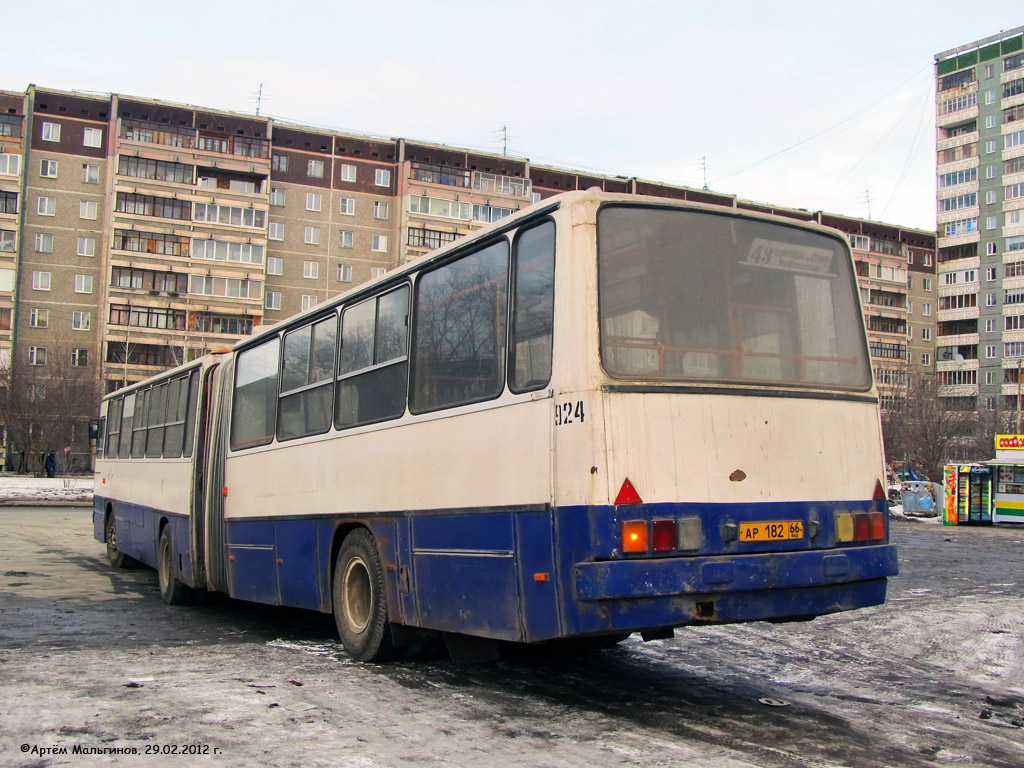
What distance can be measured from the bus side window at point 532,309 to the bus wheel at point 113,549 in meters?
12.0

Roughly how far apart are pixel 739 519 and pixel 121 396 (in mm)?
13515

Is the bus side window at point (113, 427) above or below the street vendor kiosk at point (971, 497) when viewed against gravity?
above

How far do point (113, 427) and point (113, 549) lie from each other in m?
2.10

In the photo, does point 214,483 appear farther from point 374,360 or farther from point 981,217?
point 981,217

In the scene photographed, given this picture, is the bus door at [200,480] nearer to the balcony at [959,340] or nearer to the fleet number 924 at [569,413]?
the fleet number 924 at [569,413]

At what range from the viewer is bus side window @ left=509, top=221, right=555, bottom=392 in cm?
606

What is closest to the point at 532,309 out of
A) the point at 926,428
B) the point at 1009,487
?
the point at 1009,487

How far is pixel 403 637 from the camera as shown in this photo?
7645 mm

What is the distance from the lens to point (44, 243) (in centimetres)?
6956

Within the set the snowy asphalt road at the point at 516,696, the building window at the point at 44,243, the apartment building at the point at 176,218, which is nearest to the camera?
the snowy asphalt road at the point at 516,696

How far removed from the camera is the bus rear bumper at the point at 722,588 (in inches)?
218

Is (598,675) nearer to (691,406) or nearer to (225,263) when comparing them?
(691,406)

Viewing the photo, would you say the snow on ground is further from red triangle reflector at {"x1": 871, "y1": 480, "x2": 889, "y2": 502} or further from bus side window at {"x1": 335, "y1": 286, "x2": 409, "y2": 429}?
red triangle reflector at {"x1": 871, "y1": 480, "x2": 889, "y2": 502}

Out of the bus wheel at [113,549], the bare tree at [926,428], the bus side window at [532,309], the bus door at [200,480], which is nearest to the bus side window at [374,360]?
the bus side window at [532,309]
